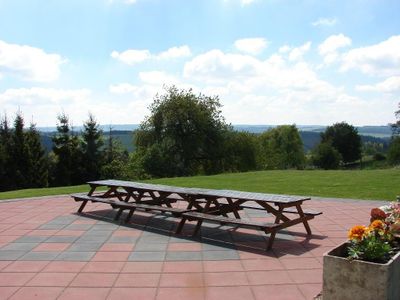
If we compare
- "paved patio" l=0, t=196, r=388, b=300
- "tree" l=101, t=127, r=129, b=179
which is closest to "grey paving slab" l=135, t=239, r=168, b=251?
"paved patio" l=0, t=196, r=388, b=300

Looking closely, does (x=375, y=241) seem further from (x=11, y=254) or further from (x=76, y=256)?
(x=11, y=254)

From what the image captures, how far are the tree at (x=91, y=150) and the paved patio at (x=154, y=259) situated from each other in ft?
87.8

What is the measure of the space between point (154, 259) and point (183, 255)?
404mm

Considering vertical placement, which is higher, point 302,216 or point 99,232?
point 302,216

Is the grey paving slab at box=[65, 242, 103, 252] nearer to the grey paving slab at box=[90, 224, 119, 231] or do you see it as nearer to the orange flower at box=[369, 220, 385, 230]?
the grey paving slab at box=[90, 224, 119, 231]

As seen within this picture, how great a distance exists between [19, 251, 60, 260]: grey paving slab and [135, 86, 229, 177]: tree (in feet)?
87.7

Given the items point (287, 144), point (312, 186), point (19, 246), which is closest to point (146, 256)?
point (19, 246)

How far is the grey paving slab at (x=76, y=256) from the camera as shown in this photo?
18.1 feet

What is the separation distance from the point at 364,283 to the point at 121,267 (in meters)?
2.88

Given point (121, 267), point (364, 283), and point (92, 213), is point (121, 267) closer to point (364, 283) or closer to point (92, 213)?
point (364, 283)

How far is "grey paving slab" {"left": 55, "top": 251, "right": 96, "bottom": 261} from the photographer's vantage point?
5508 mm

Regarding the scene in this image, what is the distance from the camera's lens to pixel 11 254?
5793 millimetres

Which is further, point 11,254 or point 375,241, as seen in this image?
point 11,254

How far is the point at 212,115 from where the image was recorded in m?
36.2
